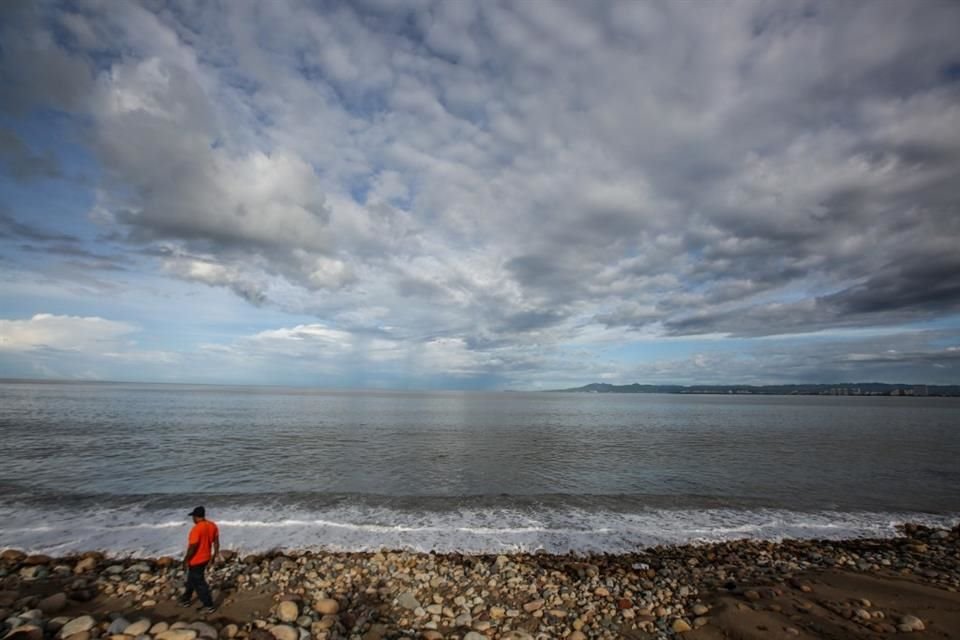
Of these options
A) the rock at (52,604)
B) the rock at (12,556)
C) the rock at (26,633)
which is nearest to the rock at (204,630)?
the rock at (26,633)

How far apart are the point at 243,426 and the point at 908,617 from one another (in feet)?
210

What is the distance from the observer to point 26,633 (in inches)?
363

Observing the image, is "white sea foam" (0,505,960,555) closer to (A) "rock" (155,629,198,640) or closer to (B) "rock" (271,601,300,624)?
(B) "rock" (271,601,300,624)

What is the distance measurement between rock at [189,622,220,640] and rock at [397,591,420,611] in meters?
4.28

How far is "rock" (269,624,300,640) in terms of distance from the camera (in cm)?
976

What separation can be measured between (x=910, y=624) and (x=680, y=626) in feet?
17.3

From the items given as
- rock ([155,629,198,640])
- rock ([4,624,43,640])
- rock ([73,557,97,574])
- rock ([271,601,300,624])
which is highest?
rock ([4,624,43,640])

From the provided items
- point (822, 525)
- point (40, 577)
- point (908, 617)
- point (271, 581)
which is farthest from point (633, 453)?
point (40, 577)

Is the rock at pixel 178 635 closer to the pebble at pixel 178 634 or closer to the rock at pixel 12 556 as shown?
the pebble at pixel 178 634

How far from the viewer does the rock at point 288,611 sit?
10.6m

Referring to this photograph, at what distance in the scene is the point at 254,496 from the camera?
2300 centimetres

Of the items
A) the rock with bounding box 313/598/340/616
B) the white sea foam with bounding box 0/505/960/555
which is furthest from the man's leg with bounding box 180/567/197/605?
the white sea foam with bounding box 0/505/960/555

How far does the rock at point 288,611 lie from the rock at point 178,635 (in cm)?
186

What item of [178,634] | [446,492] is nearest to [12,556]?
[178,634]
